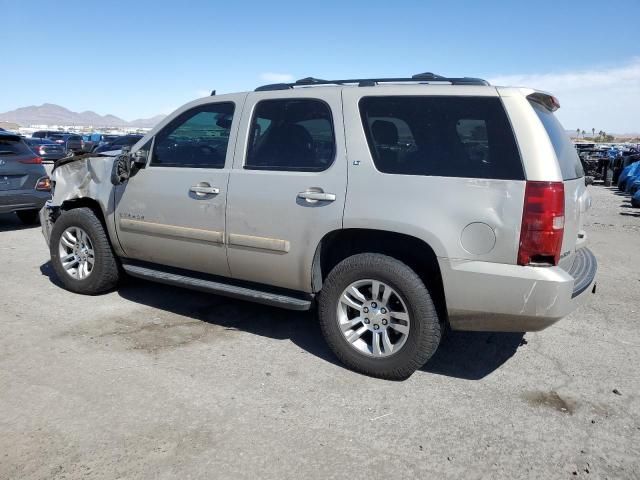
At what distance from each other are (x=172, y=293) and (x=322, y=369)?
233 cm

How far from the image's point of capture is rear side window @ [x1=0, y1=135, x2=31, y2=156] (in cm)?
862

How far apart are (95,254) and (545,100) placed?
13.4 ft

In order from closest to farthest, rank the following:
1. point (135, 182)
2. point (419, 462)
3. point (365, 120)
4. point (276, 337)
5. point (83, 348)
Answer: point (419, 462), point (365, 120), point (83, 348), point (276, 337), point (135, 182)

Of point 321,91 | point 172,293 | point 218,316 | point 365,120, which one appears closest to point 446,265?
point 365,120

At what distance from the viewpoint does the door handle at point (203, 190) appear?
4266mm

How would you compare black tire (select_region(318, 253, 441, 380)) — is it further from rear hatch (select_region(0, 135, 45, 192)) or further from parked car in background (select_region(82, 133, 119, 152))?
rear hatch (select_region(0, 135, 45, 192))

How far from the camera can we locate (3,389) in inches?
135

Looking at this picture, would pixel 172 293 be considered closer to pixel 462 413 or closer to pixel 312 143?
pixel 312 143

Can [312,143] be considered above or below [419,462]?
above

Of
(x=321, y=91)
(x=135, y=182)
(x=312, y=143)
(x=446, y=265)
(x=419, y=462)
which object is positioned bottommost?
(x=419, y=462)

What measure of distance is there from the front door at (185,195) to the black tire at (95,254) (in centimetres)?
28

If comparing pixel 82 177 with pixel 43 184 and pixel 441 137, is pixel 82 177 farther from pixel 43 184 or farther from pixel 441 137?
pixel 43 184

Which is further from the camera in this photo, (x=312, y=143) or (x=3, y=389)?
(x=312, y=143)

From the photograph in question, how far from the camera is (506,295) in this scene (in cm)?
327
